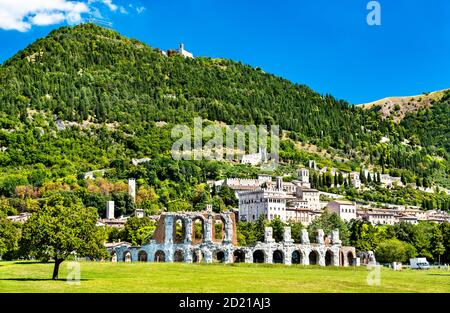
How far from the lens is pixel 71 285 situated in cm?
4094

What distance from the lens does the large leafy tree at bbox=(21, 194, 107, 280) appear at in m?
47.5

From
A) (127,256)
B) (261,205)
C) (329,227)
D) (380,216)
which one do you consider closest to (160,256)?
(127,256)

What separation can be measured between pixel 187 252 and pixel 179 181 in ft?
307

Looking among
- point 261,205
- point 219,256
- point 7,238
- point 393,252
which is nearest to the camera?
point 7,238

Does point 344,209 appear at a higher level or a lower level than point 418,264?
higher

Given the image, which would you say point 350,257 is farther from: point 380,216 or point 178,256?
point 380,216

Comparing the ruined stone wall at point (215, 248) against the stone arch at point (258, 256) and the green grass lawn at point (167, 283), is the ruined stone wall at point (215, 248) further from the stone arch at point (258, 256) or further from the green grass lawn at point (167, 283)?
the green grass lawn at point (167, 283)

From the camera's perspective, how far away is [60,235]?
47312 millimetres

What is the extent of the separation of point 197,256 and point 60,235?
36189 millimetres

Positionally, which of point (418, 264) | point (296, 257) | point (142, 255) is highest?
point (142, 255)

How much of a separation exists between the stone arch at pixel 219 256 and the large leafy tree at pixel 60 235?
98.5 ft

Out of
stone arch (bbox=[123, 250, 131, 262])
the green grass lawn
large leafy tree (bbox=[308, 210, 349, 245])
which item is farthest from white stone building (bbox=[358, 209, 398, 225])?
the green grass lawn

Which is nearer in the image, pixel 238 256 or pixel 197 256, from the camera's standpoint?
pixel 197 256
